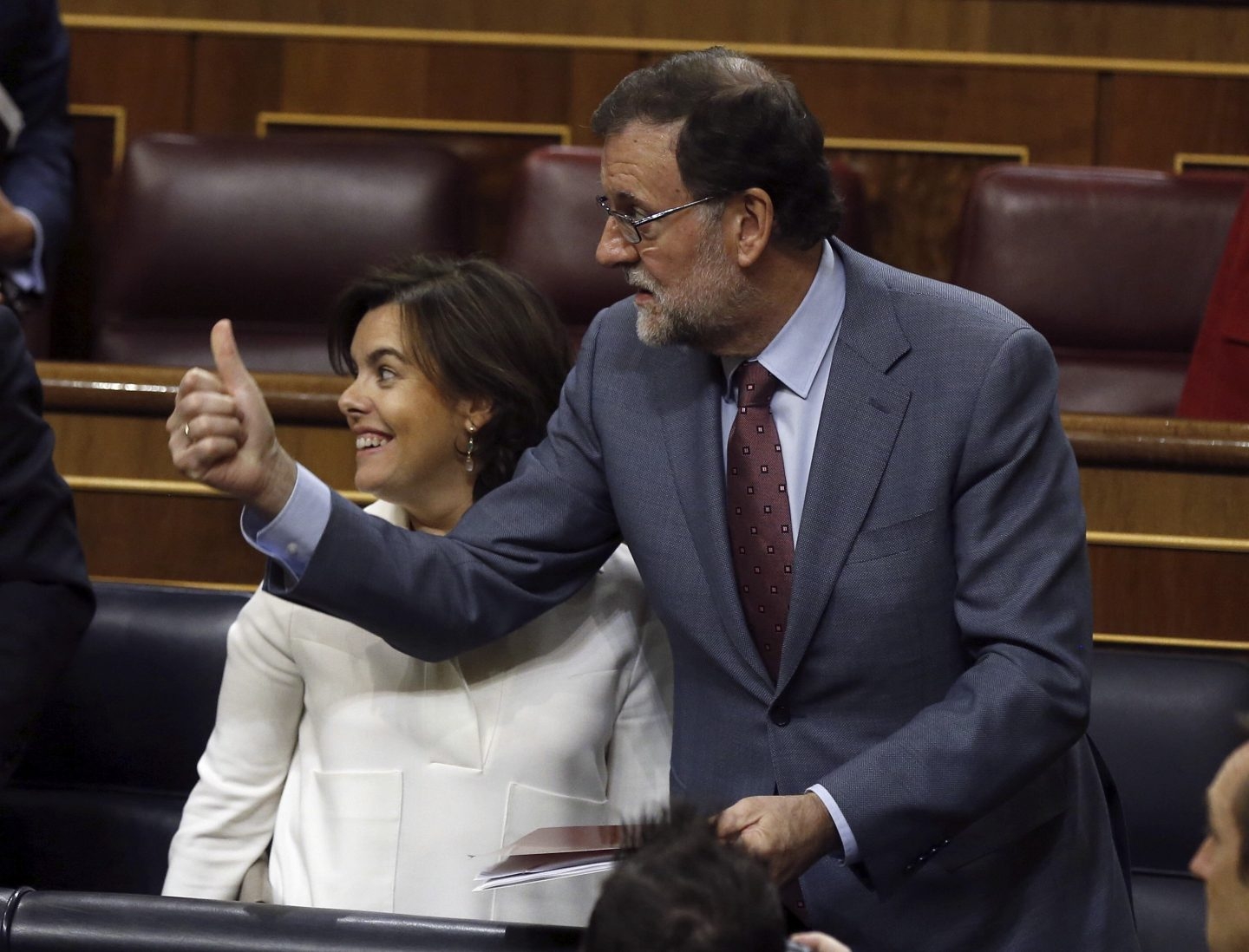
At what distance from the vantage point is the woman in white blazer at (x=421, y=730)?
1.12 m

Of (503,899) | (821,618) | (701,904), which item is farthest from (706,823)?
(503,899)

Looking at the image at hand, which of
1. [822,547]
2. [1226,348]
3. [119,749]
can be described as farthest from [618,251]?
[1226,348]

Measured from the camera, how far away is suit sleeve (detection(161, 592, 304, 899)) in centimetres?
114

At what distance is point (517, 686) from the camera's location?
3.79 ft

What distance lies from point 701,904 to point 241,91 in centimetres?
208

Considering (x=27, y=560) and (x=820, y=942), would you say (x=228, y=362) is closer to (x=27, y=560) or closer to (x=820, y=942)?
(x=27, y=560)

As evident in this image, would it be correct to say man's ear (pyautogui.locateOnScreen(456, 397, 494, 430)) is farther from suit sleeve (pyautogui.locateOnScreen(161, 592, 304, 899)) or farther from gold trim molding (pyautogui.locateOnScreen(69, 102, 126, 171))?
gold trim molding (pyautogui.locateOnScreen(69, 102, 126, 171))

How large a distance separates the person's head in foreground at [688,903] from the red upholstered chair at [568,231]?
1437 millimetres

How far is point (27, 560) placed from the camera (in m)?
1.15

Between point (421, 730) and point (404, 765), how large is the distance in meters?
0.03

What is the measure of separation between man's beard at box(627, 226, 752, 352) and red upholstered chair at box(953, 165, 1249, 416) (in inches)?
39.9

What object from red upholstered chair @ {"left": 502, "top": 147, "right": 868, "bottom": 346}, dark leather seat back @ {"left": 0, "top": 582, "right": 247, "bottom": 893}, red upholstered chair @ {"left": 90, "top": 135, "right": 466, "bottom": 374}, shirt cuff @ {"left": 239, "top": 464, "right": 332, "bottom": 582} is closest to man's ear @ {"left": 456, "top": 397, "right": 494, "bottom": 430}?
shirt cuff @ {"left": 239, "top": 464, "right": 332, "bottom": 582}

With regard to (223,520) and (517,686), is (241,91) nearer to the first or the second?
(223,520)

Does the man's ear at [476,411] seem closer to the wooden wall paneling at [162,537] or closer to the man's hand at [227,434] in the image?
the man's hand at [227,434]
